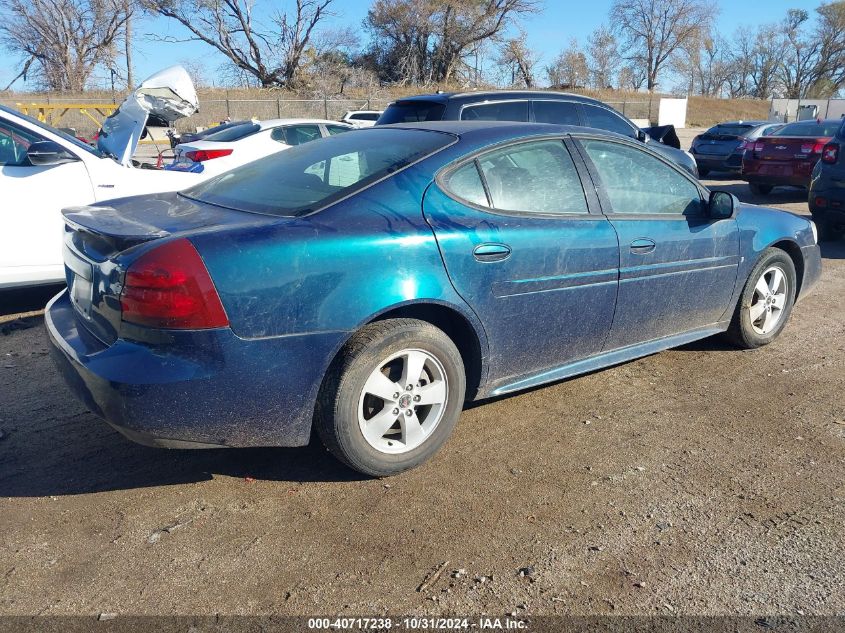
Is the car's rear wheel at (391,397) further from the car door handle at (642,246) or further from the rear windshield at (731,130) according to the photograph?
the rear windshield at (731,130)

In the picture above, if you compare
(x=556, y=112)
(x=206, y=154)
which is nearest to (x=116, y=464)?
(x=556, y=112)

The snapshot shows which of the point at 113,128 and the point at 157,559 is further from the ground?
the point at 113,128

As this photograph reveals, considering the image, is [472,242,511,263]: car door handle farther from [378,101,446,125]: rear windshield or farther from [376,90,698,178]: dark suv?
[378,101,446,125]: rear windshield

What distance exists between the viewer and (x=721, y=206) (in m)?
4.38

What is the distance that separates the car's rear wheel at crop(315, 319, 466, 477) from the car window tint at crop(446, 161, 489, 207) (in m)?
0.67

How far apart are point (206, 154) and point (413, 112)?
3786 millimetres

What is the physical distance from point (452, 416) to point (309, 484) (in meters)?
0.71

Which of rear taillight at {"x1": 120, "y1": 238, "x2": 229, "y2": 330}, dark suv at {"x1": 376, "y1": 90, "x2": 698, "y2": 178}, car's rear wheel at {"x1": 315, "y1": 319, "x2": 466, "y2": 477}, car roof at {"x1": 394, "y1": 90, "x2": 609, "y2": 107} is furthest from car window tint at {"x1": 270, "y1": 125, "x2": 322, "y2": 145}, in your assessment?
rear taillight at {"x1": 120, "y1": 238, "x2": 229, "y2": 330}

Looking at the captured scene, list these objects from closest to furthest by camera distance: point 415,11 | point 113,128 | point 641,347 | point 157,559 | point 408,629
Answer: point 408,629, point 157,559, point 641,347, point 113,128, point 415,11

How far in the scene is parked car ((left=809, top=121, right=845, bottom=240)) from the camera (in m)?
8.59

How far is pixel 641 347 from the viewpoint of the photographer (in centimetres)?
423

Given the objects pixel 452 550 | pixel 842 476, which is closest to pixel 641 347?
pixel 842 476

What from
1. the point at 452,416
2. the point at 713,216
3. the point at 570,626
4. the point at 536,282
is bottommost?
the point at 570,626

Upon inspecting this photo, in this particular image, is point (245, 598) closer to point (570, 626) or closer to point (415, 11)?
point (570, 626)
